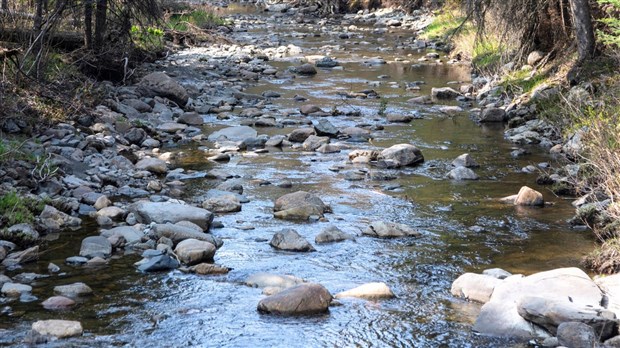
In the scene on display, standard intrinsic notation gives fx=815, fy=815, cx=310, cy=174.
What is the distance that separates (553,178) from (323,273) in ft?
14.6

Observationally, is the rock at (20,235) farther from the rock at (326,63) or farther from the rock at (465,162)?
the rock at (326,63)

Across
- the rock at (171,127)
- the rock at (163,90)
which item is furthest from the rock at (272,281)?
the rock at (163,90)

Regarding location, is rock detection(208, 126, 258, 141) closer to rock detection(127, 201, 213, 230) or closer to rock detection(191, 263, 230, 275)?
rock detection(127, 201, 213, 230)

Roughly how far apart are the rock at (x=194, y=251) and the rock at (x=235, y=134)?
5417 mm

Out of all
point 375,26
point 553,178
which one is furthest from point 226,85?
point 375,26

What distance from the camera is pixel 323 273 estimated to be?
289 inches

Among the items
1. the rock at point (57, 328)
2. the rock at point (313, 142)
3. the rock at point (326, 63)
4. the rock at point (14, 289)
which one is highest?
the rock at point (57, 328)

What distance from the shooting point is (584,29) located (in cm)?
1427

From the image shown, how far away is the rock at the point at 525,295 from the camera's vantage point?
6.01 m

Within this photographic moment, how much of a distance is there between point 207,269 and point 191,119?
7389 mm

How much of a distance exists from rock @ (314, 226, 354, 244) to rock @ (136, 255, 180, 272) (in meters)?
1.55

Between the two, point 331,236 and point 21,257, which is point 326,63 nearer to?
point 331,236

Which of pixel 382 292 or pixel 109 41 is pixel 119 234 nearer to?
pixel 382 292

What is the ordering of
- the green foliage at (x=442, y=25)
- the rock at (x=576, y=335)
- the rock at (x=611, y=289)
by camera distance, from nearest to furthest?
the rock at (x=576, y=335) < the rock at (x=611, y=289) < the green foliage at (x=442, y=25)
